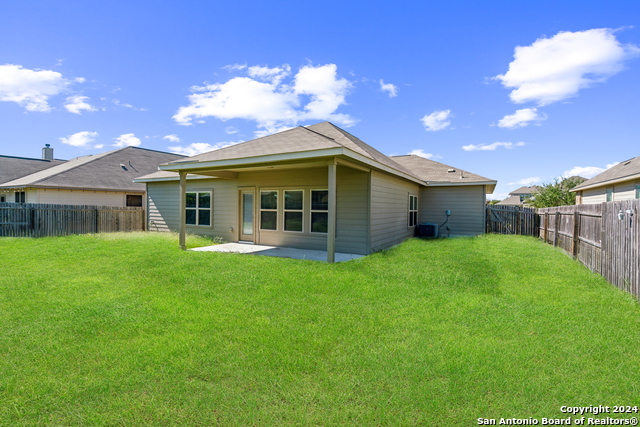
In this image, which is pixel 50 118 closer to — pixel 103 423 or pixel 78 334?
pixel 78 334

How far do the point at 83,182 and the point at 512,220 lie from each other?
23461 mm

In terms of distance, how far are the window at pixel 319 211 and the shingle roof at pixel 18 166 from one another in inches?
881

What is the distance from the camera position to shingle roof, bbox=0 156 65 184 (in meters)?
19.9

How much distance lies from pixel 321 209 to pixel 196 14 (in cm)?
780

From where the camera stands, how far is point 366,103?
598 inches

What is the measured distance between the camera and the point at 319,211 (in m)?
9.66

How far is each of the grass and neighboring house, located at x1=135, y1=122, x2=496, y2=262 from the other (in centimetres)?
309

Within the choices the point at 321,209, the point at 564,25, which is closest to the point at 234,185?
the point at 321,209

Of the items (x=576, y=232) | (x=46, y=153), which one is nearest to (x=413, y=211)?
(x=576, y=232)

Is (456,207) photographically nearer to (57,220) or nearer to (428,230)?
(428,230)

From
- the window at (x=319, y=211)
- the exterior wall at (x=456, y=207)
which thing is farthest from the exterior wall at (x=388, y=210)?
the exterior wall at (x=456, y=207)

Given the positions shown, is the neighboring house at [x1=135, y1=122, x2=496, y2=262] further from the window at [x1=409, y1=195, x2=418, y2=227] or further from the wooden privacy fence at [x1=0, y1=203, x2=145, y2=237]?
the wooden privacy fence at [x1=0, y1=203, x2=145, y2=237]

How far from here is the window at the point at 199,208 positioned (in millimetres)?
12219

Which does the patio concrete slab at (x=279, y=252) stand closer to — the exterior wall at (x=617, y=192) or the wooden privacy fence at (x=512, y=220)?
the wooden privacy fence at (x=512, y=220)
